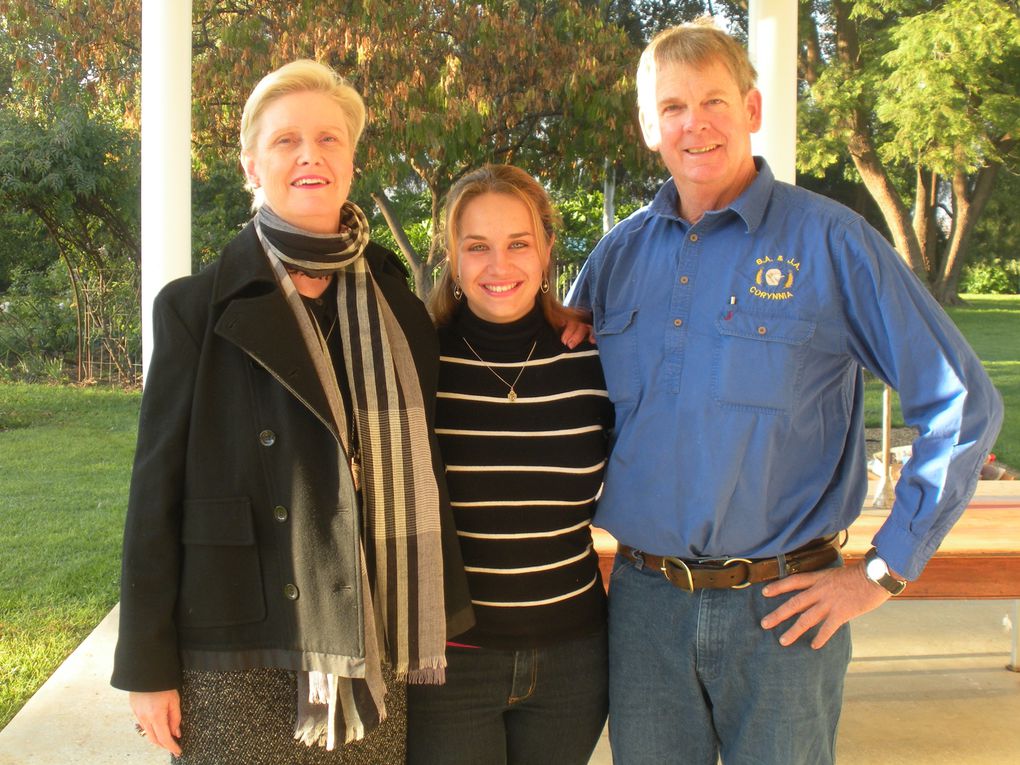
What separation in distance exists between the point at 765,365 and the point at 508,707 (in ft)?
3.02

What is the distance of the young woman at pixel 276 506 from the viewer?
1776mm

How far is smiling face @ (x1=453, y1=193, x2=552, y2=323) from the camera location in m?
2.22

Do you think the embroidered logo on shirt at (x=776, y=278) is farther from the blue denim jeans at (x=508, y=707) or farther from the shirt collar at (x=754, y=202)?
the blue denim jeans at (x=508, y=707)

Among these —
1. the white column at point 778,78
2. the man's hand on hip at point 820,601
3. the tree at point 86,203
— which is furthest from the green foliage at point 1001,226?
the man's hand on hip at point 820,601

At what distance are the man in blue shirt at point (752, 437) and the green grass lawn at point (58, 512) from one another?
9.98 ft

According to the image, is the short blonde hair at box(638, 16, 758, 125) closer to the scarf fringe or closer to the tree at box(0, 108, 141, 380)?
the scarf fringe

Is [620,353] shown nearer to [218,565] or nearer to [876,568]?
[876,568]

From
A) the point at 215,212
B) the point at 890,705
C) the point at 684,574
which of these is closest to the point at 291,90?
the point at 684,574

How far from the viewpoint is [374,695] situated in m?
1.85

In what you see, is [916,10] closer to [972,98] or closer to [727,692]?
[972,98]

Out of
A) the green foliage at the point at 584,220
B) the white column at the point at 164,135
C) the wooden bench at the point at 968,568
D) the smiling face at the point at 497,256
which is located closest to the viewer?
the smiling face at the point at 497,256

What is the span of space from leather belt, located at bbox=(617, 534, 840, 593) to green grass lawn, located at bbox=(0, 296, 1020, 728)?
3.08 metres

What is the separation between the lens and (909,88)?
9688mm

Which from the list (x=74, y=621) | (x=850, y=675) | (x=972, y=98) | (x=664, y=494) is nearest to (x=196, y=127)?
(x=74, y=621)
